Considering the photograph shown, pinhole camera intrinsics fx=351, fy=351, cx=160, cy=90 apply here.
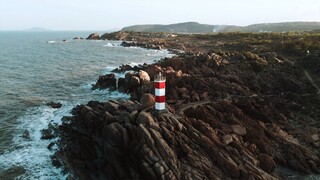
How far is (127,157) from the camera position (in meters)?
23.7

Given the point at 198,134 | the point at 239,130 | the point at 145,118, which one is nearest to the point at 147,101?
the point at 145,118

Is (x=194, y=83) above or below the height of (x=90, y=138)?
above

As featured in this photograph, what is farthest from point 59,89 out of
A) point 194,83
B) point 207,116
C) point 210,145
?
point 210,145

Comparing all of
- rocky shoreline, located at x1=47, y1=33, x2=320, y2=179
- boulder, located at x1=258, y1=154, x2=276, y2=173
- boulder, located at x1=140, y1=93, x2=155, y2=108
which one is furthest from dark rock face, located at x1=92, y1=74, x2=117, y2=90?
boulder, located at x1=258, y1=154, x2=276, y2=173

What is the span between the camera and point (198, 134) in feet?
80.3

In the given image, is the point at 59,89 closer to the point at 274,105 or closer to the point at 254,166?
the point at 274,105

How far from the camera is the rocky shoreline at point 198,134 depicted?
74.0 feet

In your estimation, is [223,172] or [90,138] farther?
[90,138]

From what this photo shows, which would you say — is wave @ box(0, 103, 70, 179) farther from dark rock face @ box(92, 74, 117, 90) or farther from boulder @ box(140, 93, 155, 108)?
dark rock face @ box(92, 74, 117, 90)

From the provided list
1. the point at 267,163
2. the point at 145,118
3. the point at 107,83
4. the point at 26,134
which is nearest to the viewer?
the point at 267,163

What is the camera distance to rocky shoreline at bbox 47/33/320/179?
2255cm

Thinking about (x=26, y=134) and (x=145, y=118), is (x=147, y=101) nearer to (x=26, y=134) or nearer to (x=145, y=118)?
(x=145, y=118)

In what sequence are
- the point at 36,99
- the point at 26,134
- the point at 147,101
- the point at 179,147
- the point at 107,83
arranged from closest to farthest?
1. the point at 179,147
2. the point at 147,101
3. the point at 26,134
4. the point at 36,99
5. the point at 107,83

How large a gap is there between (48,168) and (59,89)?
26202 millimetres
